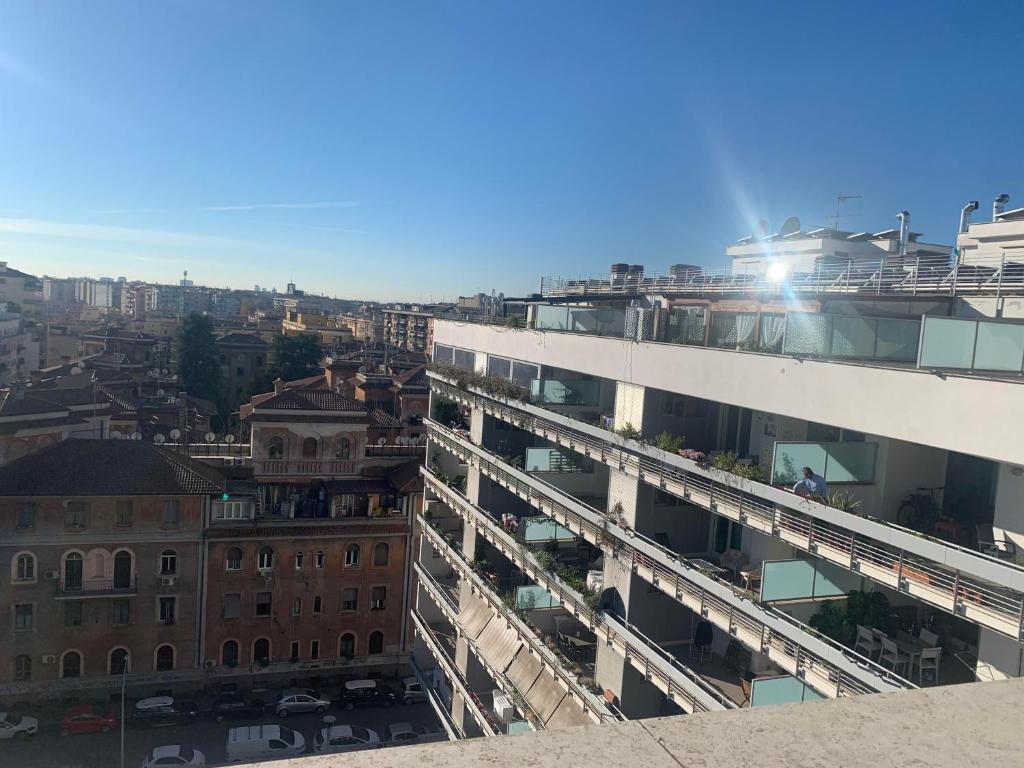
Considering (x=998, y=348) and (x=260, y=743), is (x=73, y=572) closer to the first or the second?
(x=260, y=743)

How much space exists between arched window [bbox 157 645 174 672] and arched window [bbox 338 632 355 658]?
6.16 m

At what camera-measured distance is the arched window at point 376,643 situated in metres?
31.8

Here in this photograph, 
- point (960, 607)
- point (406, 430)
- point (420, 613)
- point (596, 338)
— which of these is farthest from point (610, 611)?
point (406, 430)

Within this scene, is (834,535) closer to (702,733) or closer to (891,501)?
(891,501)

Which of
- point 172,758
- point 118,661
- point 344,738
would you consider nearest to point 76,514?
point 118,661

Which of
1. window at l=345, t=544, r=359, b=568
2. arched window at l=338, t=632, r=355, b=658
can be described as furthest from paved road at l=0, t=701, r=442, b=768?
window at l=345, t=544, r=359, b=568

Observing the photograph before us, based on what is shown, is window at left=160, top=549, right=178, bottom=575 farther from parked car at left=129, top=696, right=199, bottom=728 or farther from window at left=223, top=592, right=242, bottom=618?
parked car at left=129, top=696, right=199, bottom=728

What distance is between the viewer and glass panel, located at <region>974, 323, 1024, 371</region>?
793cm

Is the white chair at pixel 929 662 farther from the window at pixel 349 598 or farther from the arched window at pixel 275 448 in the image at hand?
the arched window at pixel 275 448

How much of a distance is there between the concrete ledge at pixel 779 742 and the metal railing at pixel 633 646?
21.1 ft

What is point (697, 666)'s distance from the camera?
1301 cm

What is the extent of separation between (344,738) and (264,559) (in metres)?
7.57

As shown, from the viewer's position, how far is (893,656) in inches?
351

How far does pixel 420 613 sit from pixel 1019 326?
69.0 feet
